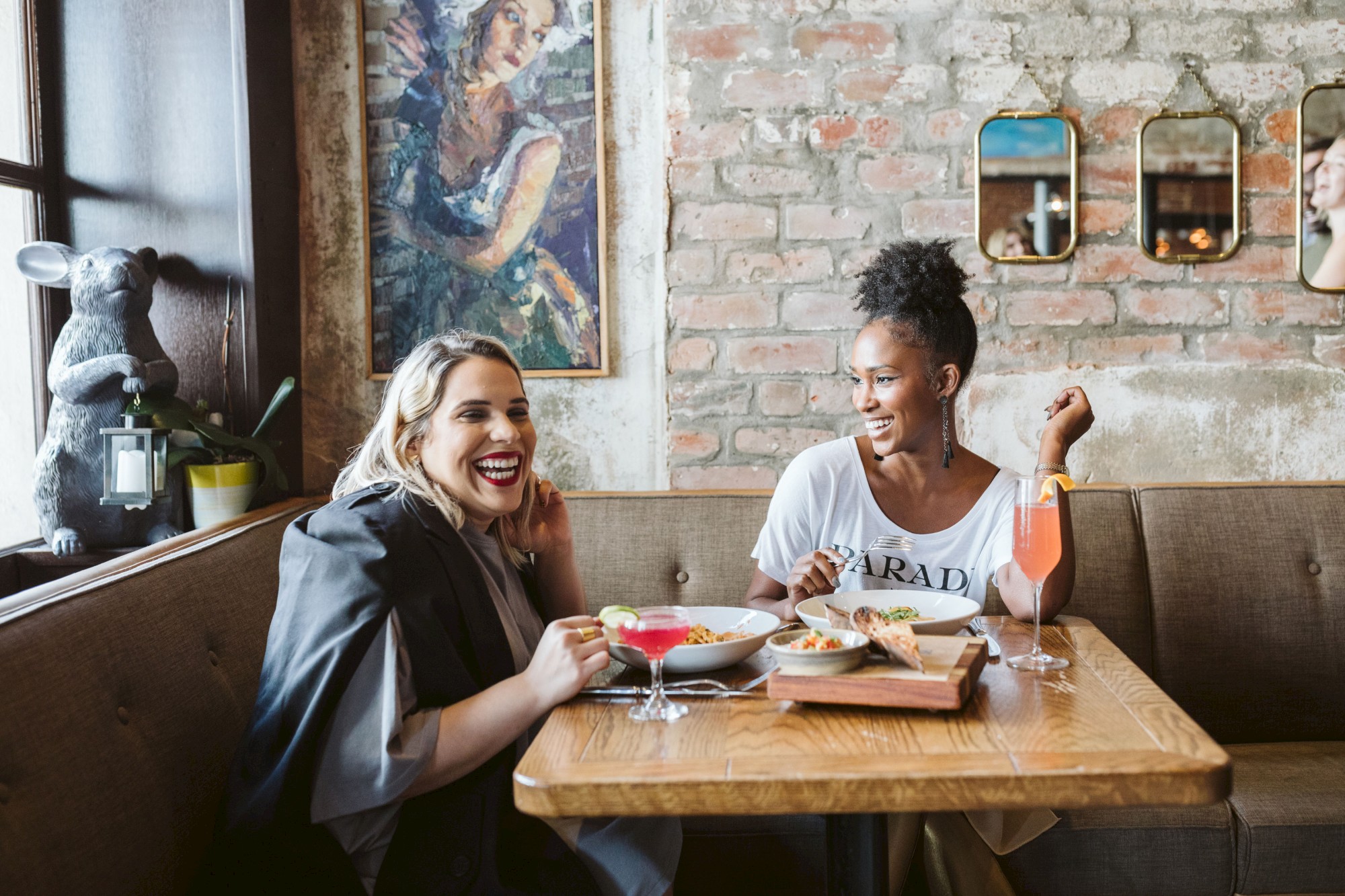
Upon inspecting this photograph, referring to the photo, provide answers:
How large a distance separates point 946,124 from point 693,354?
86cm

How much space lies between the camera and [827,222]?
8.28 feet

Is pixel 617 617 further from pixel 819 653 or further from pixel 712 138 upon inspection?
pixel 712 138

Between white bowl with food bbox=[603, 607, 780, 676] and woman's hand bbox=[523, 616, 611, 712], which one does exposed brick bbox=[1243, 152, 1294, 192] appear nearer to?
white bowl with food bbox=[603, 607, 780, 676]

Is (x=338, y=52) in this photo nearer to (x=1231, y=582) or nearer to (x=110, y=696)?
(x=110, y=696)

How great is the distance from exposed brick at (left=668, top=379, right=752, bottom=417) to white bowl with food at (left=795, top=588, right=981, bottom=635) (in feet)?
3.56

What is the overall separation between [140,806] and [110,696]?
0.46 feet

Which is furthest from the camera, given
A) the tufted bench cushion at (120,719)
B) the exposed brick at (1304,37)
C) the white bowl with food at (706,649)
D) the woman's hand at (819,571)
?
the exposed brick at (1304,37)

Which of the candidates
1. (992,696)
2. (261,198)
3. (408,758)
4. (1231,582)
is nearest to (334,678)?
(408,758)

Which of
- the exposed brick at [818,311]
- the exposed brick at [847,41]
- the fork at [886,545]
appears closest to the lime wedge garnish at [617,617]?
the fork at [886,545]

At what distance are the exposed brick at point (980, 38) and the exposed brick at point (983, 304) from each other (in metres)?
0.59

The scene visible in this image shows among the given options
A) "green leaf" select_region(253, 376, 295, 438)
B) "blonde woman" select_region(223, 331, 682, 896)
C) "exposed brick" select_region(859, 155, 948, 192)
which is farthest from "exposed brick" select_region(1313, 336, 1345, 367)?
"green leaf" select_region(253, 376, 295, 438)

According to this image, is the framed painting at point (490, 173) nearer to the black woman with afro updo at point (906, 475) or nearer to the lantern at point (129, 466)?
the lantern at point (129, 466)

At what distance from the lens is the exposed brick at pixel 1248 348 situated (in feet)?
8.25

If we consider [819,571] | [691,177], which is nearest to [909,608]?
[819,571]
